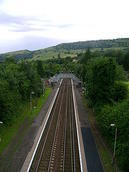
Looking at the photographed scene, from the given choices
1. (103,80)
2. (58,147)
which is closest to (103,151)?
(58,147)

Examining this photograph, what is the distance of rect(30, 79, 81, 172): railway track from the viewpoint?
27.3 meters

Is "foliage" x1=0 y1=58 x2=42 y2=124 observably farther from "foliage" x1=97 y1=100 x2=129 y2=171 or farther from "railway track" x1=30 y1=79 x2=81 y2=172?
"foliage" x1=97 y1=100 x2=129 y2=171

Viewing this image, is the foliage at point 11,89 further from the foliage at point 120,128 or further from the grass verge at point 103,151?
the foliage at point 120,128

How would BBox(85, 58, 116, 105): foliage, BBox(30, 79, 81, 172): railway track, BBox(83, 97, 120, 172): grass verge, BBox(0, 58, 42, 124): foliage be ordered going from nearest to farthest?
BBox(83, 97, 120, 172): grass verge → BBox(30, 79, 81, 172): railway track → BBox(0, 58, 42, 124): foliage → BBox(85, 58, 116, 105): foliage

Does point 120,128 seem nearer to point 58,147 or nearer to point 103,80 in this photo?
point 58,147

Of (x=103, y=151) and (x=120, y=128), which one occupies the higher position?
(x=120, y=128)

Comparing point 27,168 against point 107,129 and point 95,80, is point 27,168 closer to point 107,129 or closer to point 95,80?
point 107,129

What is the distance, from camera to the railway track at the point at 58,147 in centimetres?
2725

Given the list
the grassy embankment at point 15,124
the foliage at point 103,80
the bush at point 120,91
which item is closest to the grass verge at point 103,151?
the foliage at point 103,80

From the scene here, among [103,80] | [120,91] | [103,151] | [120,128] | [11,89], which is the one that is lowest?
[103,151]

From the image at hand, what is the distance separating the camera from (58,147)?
109ft

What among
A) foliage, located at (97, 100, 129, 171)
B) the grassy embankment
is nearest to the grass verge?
foliage, located at (97, 100, 129, 171)

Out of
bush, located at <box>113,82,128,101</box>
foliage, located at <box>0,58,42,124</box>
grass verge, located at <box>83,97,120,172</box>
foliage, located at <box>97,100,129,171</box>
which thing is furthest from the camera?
bush, located at <box>113,82,128,101</box>

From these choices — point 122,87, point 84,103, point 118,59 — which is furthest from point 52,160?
point 118,59
